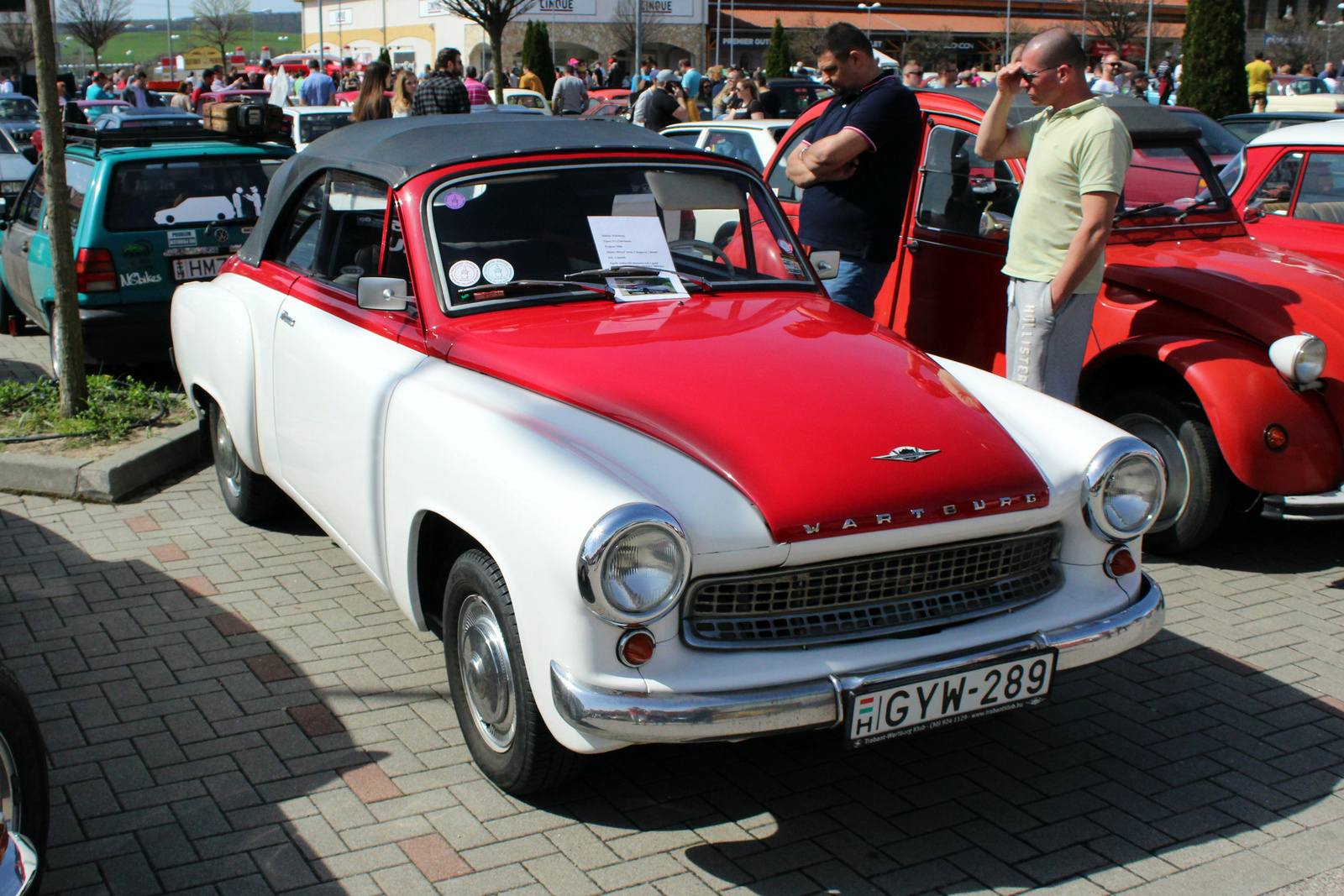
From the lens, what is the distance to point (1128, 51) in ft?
129

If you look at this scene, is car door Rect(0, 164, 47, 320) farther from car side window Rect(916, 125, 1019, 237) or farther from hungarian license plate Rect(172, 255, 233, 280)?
car side window Rect(916, 125, 1019, 237)

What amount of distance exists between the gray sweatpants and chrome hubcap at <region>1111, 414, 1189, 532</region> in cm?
38

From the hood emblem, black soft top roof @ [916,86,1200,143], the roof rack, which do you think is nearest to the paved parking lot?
the hood emblem

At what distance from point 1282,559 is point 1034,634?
2.83 m

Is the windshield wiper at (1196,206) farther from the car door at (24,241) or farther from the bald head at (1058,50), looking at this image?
the car door at (24,241)

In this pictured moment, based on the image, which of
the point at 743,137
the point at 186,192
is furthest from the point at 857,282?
the point at 743,137

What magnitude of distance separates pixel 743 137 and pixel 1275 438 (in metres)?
6.71

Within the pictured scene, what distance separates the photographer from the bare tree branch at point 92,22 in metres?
56.1

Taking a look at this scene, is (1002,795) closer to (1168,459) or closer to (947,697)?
(947,697)

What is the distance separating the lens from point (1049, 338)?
199 inches

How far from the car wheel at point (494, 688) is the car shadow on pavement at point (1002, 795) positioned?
0.67 ft

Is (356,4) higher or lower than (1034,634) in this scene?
higher

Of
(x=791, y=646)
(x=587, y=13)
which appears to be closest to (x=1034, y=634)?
(x=791, y=646)

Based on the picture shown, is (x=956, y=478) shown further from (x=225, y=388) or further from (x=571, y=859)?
(x=225, y=388)
